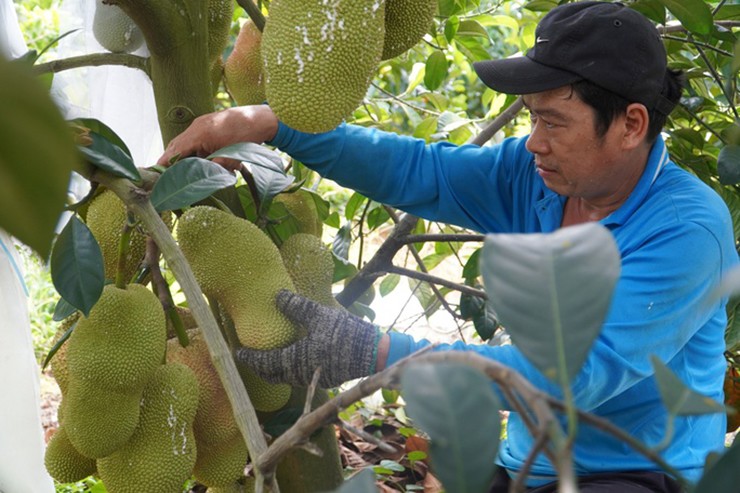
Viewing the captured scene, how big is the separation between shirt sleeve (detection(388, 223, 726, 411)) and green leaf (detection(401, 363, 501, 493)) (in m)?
0.67

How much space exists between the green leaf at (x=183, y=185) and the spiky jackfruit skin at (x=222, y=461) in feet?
1.24

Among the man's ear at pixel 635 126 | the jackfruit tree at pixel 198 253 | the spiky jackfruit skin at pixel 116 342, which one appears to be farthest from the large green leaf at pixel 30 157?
the man's ear at pixel 635 126

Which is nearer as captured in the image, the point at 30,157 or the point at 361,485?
the point at 30,157

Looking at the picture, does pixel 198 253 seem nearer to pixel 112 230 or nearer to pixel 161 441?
pixel 112 230

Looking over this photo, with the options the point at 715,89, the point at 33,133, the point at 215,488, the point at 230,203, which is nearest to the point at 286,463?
the point at 215,488

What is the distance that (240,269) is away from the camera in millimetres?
1069

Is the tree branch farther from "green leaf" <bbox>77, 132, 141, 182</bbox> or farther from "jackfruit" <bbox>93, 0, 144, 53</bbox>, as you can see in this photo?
"green leaf" <bbox>77, 132, 141, 182</bbox>

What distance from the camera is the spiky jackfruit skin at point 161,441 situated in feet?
3.41

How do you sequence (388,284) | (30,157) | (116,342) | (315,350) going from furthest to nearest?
(388,284)
(315,350)
(116,342)
(30,157)

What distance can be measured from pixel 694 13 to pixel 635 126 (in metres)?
0.19

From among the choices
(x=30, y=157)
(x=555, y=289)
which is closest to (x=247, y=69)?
(x=555, y=289)

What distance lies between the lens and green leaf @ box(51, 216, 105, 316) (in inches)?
36.3

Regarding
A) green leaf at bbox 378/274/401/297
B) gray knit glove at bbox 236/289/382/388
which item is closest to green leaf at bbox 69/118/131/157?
gray knit glove at bbox 236/289/382/388

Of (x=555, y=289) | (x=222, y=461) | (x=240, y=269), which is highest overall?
(x=555, y=289)
